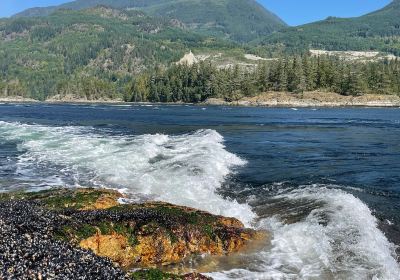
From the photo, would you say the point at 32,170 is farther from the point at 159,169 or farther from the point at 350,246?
the point at 350,246

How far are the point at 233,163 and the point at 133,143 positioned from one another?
56.6 ft

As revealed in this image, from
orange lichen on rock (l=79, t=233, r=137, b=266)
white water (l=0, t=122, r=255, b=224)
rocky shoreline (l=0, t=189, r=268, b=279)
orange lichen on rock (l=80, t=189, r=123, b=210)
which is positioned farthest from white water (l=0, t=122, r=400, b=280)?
orange lichen on rock (l=79, t=233, r=137, b=266)

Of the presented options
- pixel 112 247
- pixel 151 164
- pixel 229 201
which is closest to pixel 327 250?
pixel 112 247

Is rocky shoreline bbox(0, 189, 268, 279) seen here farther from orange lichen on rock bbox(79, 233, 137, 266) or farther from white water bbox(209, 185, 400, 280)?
white water bbox(209, 185, 400, 280)

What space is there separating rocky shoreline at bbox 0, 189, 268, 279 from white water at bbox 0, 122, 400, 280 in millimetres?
2067

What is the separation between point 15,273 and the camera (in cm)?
1353

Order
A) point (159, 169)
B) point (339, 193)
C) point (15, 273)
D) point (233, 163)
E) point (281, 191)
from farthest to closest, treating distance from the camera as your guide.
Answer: point (233, 163)
point (159, 169)
point (281, 191)
point (339, 193)
point (15, 273)

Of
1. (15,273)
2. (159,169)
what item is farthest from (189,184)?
(15,273)

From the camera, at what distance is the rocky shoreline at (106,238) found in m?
14.8

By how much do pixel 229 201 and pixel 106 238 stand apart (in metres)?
11.2

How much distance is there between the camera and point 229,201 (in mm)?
28891

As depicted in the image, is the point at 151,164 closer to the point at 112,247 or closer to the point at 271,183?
the point at 271,183

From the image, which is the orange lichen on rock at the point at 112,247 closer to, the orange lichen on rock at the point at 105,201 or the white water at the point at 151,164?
the orange lichen on rock at the point at 105,201

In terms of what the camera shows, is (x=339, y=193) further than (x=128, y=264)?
Yes
